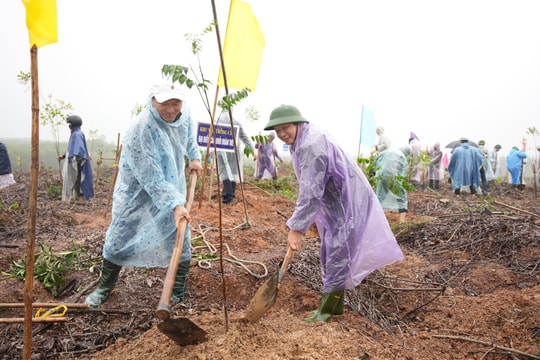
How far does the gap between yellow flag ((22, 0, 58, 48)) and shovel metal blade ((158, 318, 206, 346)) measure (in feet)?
4.29

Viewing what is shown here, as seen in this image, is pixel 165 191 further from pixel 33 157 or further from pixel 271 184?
pixel 271 184

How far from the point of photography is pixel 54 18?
142cm

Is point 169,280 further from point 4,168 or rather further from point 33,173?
point 4,168

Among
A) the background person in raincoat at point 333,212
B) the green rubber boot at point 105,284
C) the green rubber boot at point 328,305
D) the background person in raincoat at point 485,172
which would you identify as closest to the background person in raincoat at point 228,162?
the green rubber boot at point 105,284

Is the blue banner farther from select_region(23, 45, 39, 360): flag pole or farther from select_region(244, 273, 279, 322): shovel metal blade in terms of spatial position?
select_region(23, 45, 39, 360): flag pole

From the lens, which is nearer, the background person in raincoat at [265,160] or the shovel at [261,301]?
Answer: the shovel at [261,301]

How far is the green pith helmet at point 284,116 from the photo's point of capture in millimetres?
2391

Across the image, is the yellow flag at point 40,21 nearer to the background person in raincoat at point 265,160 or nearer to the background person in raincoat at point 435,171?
the background person in raincoat at point 265,160

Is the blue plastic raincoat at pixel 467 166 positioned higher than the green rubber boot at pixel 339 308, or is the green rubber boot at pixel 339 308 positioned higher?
the blue plastic raincoat at pixel 467 166

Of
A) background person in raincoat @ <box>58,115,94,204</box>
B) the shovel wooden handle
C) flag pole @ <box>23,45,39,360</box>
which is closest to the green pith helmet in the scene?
the shovel wooden handle

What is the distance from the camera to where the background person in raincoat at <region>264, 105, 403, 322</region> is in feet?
7.73

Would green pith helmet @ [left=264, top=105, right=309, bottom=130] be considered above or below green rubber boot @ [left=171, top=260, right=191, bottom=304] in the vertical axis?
above

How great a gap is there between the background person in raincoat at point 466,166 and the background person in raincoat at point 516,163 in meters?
2.77

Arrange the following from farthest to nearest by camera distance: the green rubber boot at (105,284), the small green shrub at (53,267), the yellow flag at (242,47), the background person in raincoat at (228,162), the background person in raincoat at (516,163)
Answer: the background person in raincoat at (516,163) → the background person in raincoat at (228,162) → the yellow flag at (242,47) → the small green shrub at (53,267) → the green rubber boot at (105,284)
